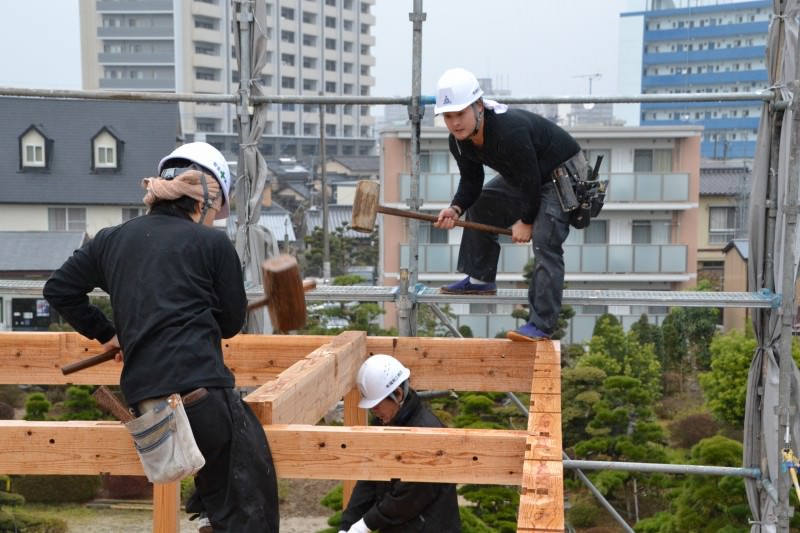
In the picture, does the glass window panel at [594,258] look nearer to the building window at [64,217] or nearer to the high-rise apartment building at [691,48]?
the building window at [64,217]

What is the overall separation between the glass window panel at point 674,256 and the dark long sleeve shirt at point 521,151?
15.4m

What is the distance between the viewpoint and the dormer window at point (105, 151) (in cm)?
2397

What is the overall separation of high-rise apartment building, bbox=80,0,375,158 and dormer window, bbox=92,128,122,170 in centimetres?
2518

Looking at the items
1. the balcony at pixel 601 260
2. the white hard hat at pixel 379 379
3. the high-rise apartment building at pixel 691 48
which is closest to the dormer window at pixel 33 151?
the balcony at pixel 601 260

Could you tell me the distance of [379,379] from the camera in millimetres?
4227

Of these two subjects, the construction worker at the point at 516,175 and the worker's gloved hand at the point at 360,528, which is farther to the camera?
→ the construction worker at the point at 516,175

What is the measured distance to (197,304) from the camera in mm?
2924

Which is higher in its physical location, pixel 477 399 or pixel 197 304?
pixel 197 304

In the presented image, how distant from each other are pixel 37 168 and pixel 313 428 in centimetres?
2236

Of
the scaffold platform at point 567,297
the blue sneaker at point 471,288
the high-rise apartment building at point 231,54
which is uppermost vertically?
the high-rise apartment building at point 231,54

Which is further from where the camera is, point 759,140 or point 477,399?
point 477,399

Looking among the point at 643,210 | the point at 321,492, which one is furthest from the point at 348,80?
the point at 321,492

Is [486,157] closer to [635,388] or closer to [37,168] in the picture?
[635,388]

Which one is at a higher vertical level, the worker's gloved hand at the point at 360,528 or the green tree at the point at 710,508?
the worker's gloved hand at the point at 360,528
